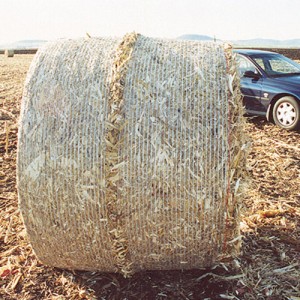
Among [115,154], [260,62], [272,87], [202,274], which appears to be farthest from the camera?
[260,62]

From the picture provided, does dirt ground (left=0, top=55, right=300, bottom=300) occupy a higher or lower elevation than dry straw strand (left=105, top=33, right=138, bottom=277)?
lower

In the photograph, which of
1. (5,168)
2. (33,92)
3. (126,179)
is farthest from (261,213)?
(5,168)

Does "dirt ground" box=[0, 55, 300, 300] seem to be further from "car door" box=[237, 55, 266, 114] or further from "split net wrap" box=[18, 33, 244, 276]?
"car door" box=[237, 55, 266, 114]

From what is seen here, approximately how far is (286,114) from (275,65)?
1189mm

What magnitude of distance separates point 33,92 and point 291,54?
2760 cm

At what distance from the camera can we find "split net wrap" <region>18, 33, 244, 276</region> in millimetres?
2898

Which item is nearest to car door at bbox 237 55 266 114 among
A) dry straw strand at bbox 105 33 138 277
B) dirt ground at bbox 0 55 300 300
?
dirt ground at bbox 0 55 300 300

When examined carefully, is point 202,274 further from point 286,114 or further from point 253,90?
point 253,90

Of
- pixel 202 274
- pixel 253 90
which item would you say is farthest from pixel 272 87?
pixel 202 274

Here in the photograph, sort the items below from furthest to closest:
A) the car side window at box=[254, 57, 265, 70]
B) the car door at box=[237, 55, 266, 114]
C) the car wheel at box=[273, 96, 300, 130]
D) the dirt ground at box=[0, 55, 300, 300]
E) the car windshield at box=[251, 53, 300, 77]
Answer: the car side window at box=[254, 57, 265, 70] < the car windshield at box=[251, 53, 300, 77] < the car door at box=[237, 55, 266, 114] < the car wheel at box=[273, 96, 300, 130] < the dirt ground at box=[0, 55, 300, 300]

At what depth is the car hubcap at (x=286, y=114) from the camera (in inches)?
322

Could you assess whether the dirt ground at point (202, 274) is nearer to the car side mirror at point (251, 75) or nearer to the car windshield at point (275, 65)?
the car side mirror at point (251, 75)

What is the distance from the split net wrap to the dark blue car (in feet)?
17.4

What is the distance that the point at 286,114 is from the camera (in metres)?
8.27
